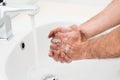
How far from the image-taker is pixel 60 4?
106cm

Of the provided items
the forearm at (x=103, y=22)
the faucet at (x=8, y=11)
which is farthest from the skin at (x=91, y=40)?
the faucet at (x=8, y=11)

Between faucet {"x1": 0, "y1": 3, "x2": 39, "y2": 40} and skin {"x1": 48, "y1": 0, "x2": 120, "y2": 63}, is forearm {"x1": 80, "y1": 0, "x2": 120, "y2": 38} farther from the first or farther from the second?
faucet {"x1": 0, "y1": 3, "x2": 39, "y2": 40}

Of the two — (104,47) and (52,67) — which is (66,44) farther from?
(52,67)

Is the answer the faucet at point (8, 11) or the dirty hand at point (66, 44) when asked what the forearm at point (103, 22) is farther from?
the faucet at point (8, 11)

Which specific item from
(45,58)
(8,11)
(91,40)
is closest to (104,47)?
(91,40)

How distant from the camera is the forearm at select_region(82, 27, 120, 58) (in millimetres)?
599

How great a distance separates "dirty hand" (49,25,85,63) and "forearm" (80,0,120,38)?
3 cm

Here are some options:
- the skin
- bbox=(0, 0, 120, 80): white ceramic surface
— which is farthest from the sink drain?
the skin

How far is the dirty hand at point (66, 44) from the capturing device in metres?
0.63

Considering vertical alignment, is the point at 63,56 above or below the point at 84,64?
above

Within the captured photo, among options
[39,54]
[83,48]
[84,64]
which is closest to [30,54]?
[39,54]

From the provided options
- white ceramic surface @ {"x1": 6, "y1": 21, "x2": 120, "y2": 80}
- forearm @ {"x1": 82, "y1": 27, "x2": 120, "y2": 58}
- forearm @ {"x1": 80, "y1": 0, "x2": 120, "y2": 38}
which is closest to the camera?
forearm @ {"x1": 82, "y1": 27, "x2": 120, "y2": 58}

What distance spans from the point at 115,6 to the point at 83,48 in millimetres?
195

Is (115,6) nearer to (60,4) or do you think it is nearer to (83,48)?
(83,48)
